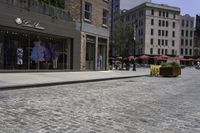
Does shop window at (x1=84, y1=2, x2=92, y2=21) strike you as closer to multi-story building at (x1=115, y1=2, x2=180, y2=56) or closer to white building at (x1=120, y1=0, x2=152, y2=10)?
multi-story building at (x1=115, y1=2, x2=180, y2=56)

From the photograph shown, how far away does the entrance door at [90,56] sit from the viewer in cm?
3959

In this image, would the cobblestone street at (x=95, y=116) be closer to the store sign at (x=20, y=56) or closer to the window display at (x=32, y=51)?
the window display at (x=32, y=51)

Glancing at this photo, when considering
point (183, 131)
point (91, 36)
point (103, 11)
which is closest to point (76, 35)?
point (91, 36)

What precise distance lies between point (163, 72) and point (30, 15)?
14.9 meters

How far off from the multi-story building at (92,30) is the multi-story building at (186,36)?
9676 centimetres

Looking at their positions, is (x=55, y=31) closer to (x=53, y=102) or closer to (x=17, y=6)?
(x=17, y=6)

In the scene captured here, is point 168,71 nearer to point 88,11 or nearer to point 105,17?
point 88,11

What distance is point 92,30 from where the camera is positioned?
3978 cm

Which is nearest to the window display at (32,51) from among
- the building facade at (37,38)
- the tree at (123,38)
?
the building facade at (37,38)

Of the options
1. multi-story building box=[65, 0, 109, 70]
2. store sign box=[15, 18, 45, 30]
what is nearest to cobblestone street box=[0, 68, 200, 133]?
store sign box=[15, 18, 45, 30]

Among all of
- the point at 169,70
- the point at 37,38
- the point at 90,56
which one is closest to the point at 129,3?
the point at 90,56

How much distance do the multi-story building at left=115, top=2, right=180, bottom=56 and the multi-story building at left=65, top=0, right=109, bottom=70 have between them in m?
76.0

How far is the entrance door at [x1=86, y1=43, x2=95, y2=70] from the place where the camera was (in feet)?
130

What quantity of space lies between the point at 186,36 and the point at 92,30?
104 metres
